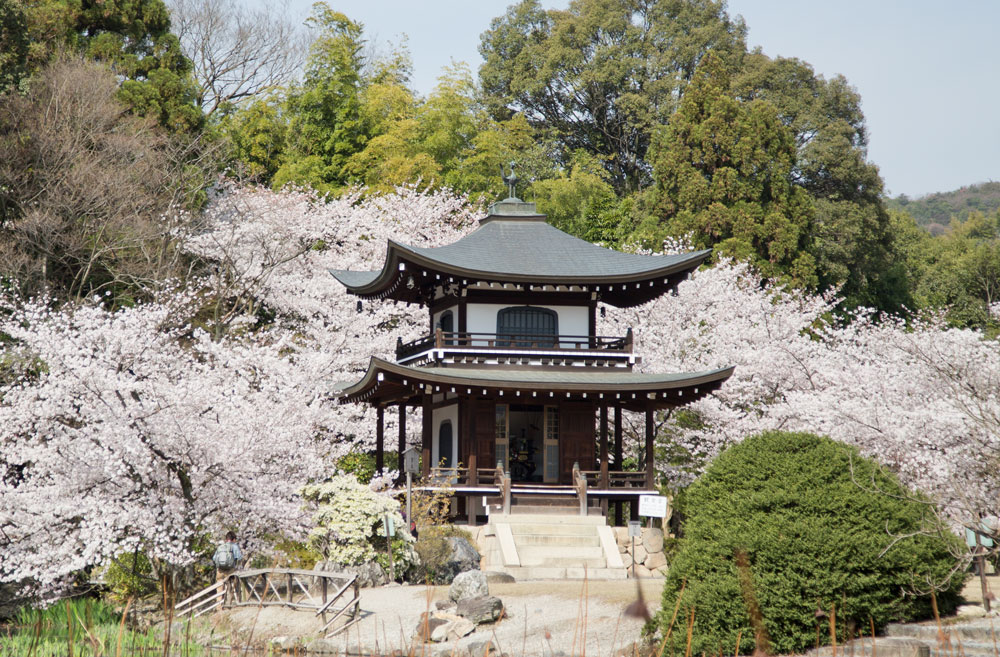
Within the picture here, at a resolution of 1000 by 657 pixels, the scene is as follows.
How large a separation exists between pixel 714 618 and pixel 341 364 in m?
21.4

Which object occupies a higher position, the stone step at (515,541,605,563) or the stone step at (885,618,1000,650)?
the stone step at (515,541,605,563)

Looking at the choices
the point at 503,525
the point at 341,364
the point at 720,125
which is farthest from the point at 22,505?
the point at 720,125

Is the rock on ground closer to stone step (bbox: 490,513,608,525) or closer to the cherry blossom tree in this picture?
stone step (bbox: 490,513,608,525)

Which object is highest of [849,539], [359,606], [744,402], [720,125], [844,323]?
[720,125]

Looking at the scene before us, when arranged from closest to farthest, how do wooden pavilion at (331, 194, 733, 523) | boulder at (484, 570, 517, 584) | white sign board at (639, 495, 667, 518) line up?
boulder at (484, 570, 517, 584) → white sign board at (639, 495, 667, 518) → wooden pavilion at (331, 194, 733, 523)

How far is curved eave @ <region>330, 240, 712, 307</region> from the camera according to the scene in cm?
2508

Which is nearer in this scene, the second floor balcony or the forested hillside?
the forested hillside

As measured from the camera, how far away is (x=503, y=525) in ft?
76.4

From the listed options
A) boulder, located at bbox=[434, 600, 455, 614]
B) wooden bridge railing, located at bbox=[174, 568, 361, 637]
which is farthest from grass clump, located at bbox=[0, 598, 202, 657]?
boulder, located at bbox=[434, 600, 455, 614]

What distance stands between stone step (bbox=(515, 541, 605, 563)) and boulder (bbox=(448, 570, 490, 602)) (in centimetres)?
535

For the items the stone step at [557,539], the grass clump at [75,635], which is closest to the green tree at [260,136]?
the stone step at [557,539]

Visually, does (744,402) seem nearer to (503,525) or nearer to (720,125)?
(503,525)

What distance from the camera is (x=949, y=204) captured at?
130 metres

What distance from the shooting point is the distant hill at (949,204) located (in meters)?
122
